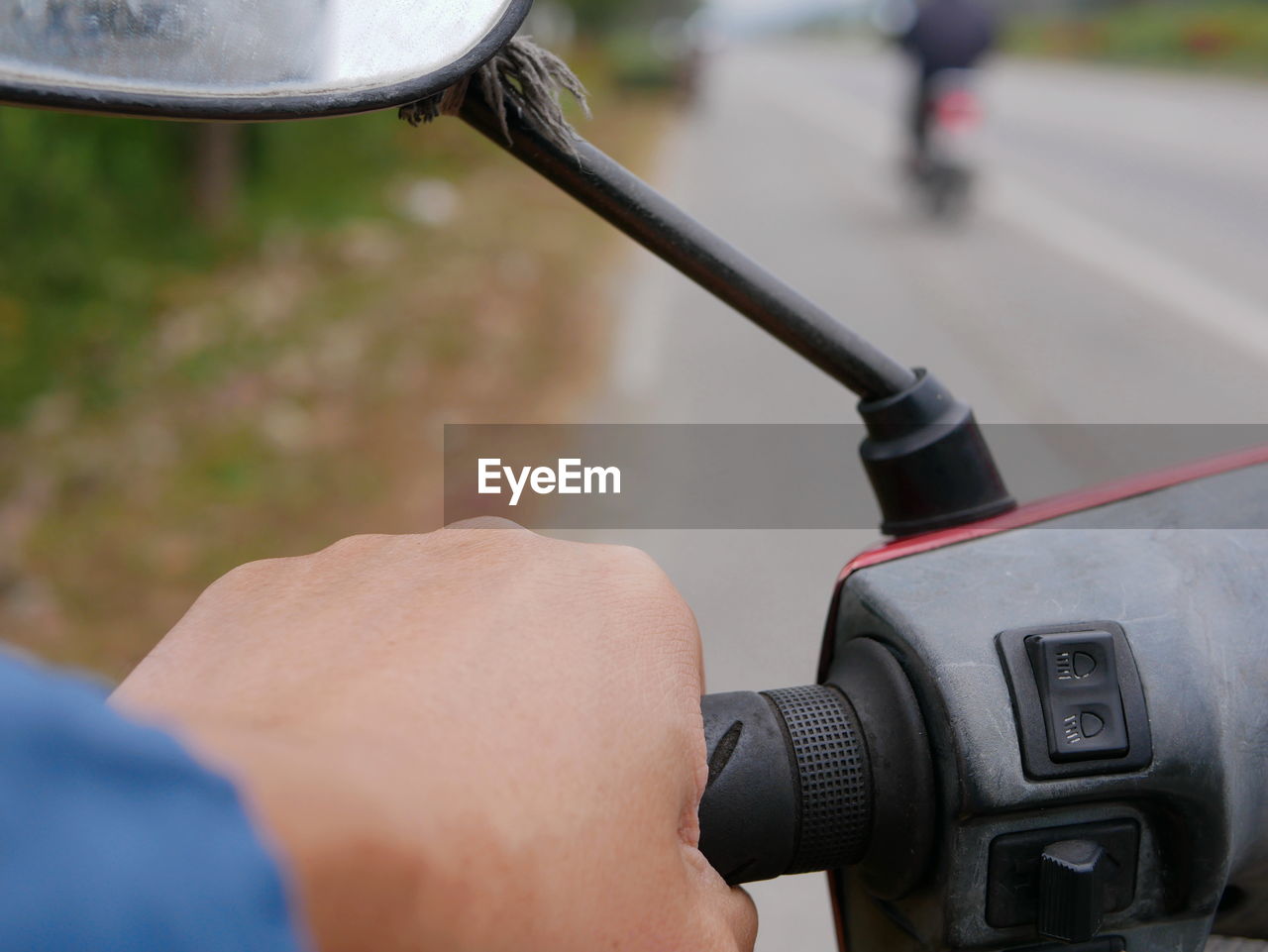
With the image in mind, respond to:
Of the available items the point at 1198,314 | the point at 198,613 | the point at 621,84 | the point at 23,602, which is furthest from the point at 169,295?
the point at 621,84

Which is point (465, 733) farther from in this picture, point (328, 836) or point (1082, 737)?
point (1082, 737)

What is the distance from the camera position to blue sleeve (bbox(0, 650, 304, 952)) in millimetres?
385

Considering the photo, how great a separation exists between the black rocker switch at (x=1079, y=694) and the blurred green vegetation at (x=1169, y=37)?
3033cm

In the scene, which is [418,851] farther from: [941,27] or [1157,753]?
[941,27]

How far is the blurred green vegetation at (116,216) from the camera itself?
5.77m

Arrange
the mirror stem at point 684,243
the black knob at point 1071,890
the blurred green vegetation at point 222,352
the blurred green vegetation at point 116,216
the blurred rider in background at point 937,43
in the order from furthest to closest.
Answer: the blurred rider in background at point 937,43, the blurred green vegetation at point 116,216, the blurred green vegetation at point 222,352, the mirror stem at point 684,243, the black knob at point 1071,890

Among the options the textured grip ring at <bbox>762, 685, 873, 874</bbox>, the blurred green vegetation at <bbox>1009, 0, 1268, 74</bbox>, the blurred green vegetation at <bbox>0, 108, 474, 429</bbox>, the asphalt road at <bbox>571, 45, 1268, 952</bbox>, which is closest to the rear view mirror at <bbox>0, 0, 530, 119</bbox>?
the textured grip ring at <bbox>762, 685, 873, 874</bbox>

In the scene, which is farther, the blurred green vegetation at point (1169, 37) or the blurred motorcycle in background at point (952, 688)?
the blurred green vegetation at point (1169, 37)

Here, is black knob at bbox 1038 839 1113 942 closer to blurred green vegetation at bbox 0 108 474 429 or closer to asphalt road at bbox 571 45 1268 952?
asphalt road at bbox 571 45 1268 952

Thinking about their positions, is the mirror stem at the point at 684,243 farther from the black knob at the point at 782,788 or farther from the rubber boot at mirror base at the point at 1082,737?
the black knob at the point at 782,788

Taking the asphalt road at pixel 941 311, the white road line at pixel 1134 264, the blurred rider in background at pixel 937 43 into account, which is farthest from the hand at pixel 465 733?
the blurred rider in background at pixel 937 43

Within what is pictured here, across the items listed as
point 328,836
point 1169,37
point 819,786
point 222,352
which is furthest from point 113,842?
point 1169,37

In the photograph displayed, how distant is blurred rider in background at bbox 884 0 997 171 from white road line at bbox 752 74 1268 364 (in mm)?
1057

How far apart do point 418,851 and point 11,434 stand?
516cm
